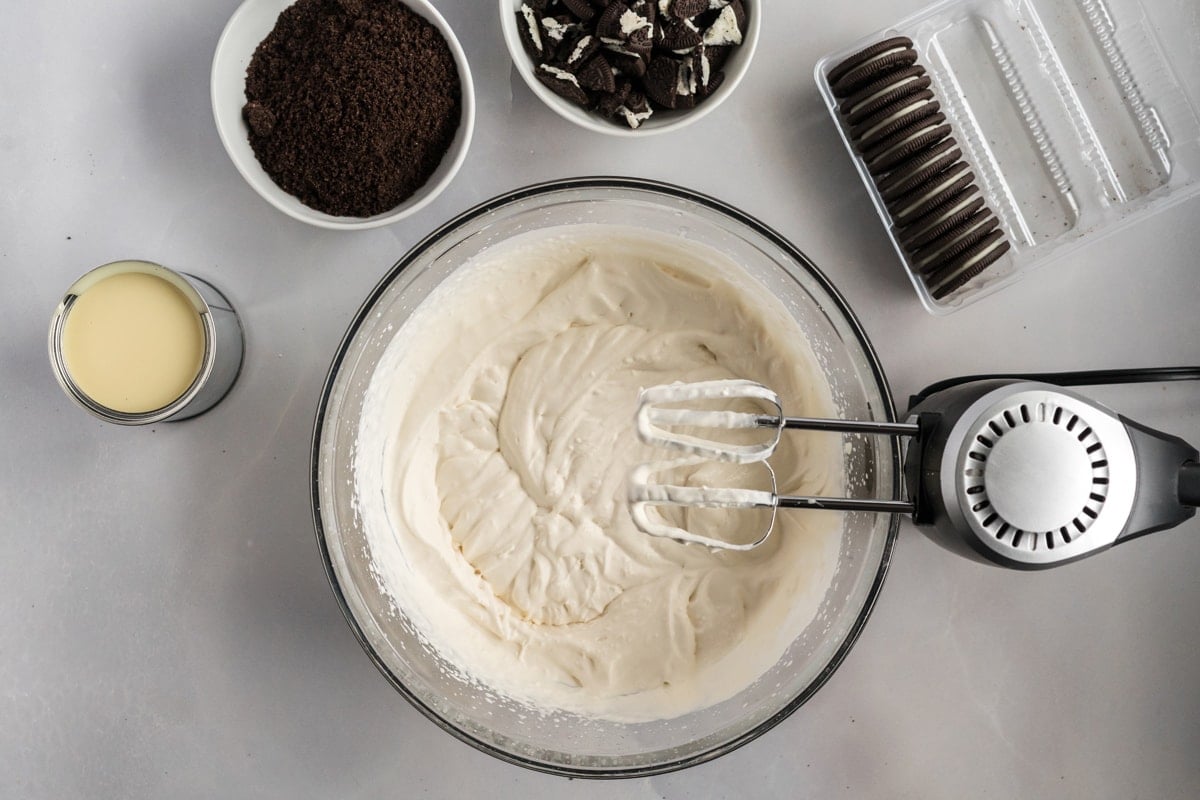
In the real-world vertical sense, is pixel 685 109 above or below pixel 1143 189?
above

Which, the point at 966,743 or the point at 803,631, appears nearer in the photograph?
the point at 803,631

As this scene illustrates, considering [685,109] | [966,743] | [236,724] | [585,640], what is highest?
[685,109]

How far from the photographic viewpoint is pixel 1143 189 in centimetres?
106

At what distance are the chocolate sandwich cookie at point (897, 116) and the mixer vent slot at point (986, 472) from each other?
0.38 metres

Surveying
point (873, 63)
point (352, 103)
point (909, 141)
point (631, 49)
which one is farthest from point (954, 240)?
point (352, 103)

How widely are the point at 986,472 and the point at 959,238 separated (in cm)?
34

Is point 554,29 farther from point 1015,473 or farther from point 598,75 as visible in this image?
point 1015,473

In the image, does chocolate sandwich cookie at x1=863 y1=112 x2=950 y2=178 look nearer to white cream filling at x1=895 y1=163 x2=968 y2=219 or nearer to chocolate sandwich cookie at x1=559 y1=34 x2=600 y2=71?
white cream filling at x1=895 y1=163 x2=968 y2=219

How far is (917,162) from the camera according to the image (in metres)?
0.97

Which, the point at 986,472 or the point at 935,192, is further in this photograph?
the point at 935,192

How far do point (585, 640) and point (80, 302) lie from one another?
744 millimetres

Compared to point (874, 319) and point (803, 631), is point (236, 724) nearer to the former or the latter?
point (803, 631)

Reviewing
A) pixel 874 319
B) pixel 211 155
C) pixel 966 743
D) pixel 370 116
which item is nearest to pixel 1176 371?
pixel 874 319

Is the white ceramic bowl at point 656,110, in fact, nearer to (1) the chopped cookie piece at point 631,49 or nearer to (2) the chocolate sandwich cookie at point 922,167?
(1) the chopped cookie piece at point 631,49
